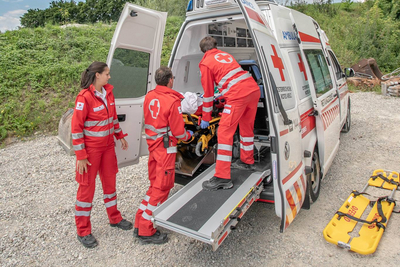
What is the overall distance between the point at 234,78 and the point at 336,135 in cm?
228

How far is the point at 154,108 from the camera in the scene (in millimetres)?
3324

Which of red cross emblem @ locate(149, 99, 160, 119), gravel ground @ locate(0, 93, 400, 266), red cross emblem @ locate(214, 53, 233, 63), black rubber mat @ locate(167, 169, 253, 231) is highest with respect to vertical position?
red cross emblem @ locate(214, 53, 233, 63)

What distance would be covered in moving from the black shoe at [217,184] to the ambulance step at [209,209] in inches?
1.9

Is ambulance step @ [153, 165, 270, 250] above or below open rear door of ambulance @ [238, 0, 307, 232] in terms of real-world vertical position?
below

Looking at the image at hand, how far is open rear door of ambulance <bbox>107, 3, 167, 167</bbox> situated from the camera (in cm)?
355

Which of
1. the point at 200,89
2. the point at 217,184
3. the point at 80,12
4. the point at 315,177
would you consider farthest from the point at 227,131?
the point at 80,12

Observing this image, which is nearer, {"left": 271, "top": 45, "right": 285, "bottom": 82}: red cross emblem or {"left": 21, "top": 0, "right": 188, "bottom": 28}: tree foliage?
{"left": 271, "top": 45, "right": 285, "bottom": 82}: red cross emblem

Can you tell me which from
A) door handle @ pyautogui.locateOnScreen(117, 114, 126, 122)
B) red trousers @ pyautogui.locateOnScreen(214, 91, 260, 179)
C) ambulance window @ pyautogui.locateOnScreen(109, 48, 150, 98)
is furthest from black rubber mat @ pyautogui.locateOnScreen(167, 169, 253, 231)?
ambulance window @ pyautogui.locateOnScreen(109, 48, 150, 98)

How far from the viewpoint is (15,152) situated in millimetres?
6902

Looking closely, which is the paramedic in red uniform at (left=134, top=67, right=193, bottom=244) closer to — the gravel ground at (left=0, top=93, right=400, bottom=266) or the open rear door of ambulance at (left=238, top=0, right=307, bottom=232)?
the gravel ground at (left=0, top=93, right=400, bottom=266)

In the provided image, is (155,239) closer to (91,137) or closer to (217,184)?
(217,184)

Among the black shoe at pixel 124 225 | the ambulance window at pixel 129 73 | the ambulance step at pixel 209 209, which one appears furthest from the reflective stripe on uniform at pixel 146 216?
the ambulance window at pixel 129 73

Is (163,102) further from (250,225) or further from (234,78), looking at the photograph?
(250,225)

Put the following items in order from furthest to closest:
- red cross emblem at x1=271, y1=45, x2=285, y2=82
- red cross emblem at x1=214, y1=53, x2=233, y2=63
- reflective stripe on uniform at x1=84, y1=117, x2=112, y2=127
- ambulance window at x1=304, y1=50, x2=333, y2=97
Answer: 1. ambulance window at x1=304, y1=50, x2=333, y2=97
2. red cross emblem at x1=214, y1=53, x2=233, y2=63
3. reflective stripe on uniform at x1=84, y1=117, x2=112, y2=127
4. red cross emblem at x1=271, y1=45, x2=285, y2=82
